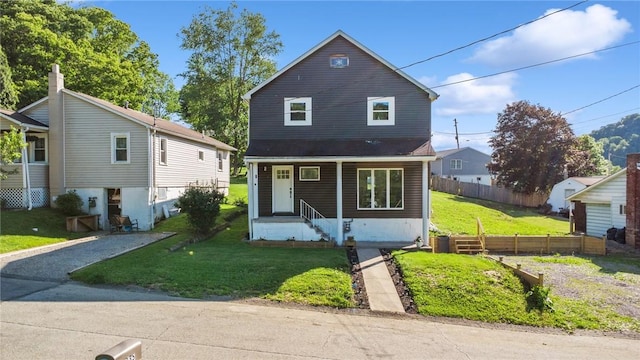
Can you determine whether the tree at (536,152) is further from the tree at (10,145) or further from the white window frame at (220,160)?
the tree at (10,145)

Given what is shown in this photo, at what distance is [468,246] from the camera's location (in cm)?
1608

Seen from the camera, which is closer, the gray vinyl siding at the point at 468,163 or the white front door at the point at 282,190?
the white front door at the point at 282,190

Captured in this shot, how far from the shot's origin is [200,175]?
24.6 metres

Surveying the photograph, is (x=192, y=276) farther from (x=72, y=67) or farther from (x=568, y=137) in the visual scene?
(x=568, y=137)

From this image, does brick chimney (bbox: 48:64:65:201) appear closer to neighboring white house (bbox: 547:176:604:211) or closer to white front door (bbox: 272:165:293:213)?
white front door (bbox: 272:165:293:213)

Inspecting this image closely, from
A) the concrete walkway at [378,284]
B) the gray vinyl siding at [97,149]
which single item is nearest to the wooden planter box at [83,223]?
the gray vinyl siding at [97,149]

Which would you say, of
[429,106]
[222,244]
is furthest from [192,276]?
[429,106]

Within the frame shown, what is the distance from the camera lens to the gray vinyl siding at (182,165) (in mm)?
19938

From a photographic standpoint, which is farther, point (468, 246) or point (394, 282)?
point (468, 246)

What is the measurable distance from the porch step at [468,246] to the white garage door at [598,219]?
960 cm

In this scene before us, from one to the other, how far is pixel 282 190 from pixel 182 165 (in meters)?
7.90

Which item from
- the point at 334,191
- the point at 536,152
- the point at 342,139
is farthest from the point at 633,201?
the point at 536,152

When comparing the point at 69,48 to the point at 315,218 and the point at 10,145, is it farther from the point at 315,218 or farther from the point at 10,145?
the point at 315,218

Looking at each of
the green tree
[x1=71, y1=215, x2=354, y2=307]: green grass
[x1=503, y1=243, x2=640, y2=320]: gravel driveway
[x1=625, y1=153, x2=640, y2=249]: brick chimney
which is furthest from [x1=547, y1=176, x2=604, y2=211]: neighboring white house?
the green tree
